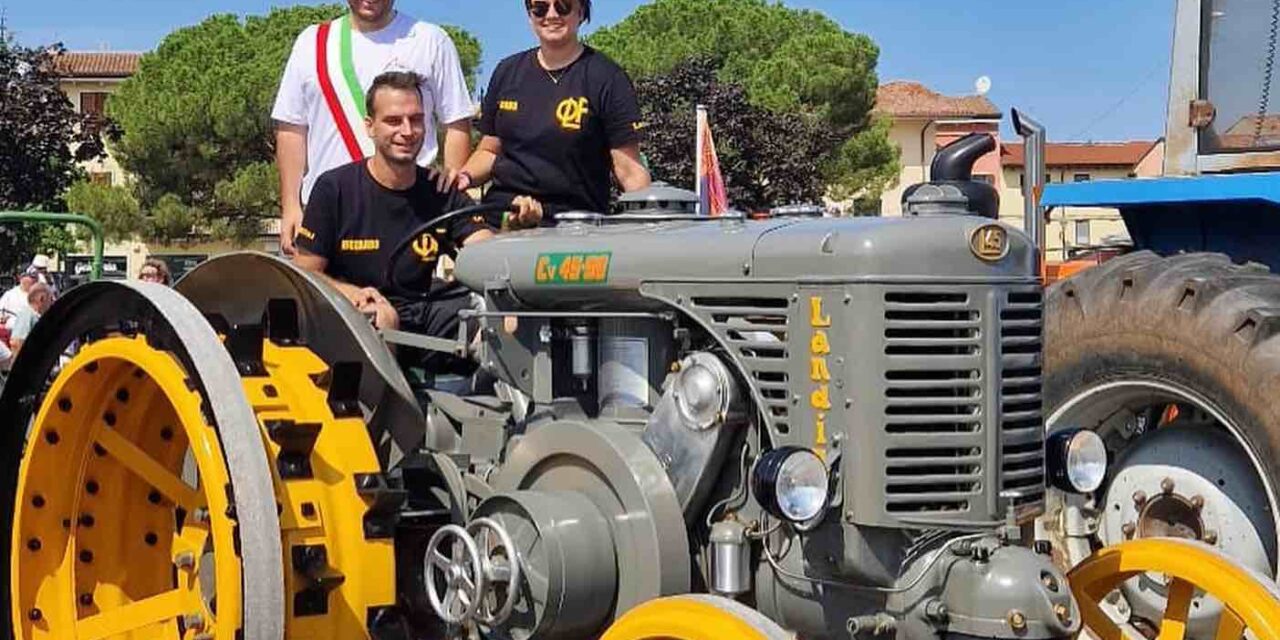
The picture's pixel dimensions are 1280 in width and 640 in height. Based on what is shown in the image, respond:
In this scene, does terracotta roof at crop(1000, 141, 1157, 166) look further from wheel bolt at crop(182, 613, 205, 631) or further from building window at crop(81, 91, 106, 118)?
wheel bolt at crop(182, 613, 205, 631)

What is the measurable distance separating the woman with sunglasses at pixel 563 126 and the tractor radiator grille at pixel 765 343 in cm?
148

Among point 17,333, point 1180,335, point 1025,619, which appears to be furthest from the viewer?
point 17,333

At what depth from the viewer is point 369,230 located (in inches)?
177

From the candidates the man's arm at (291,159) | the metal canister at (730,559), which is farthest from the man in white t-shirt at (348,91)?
the metal canister at (730,559)

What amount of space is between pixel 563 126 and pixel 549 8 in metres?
0.35

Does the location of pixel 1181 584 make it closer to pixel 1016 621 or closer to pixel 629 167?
pixel 1016 621

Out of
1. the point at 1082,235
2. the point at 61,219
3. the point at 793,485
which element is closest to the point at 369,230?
the point at 793,485

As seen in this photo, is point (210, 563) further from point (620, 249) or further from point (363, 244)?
point (620, 249)

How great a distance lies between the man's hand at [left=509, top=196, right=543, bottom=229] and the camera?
451 cm

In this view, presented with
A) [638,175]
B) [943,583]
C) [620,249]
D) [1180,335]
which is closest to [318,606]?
[620,249]

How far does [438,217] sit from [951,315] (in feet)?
5.37

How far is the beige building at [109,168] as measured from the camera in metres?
32.5

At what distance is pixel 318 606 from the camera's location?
150 inches

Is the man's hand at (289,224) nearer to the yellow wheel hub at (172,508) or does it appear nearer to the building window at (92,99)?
the yellow wheel hub at (172,508)
